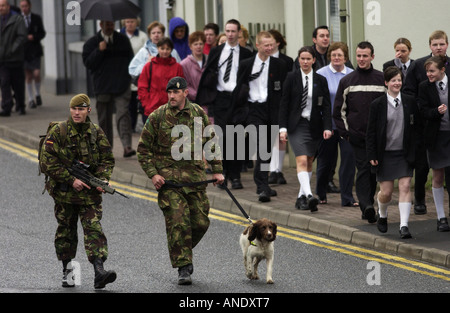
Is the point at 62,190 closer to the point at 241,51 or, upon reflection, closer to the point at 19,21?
the point at 241,51

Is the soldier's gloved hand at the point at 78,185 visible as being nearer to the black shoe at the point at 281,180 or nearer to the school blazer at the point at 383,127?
the school blazer at the point at 383,127

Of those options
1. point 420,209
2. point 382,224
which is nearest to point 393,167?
point 382,224

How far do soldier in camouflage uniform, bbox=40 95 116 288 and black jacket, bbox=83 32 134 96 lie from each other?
746cm

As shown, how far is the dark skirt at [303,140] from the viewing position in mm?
14141

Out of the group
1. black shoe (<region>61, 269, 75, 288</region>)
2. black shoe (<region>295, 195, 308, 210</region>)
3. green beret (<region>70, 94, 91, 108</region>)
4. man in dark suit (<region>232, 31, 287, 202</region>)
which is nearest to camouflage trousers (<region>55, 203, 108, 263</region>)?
black shoe (<region>61, 269, 75, 288</region>)

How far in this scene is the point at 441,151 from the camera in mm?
12914

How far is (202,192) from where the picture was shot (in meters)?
11.2

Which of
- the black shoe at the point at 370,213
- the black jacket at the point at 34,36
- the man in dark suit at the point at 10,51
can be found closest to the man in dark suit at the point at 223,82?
the black shoe at the point at 370,213

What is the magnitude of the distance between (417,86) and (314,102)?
4.22ft

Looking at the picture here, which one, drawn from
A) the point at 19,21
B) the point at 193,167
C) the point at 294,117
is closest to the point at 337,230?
the point at 294,117

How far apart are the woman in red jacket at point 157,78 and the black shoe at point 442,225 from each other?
5125 millimetres

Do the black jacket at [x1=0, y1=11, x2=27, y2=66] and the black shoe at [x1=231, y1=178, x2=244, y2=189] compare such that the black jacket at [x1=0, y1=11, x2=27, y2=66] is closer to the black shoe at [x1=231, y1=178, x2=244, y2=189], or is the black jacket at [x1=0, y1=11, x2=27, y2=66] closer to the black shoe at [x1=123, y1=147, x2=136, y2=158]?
the black shoe at [x1=123, y1=147, x2=136, y2=158]

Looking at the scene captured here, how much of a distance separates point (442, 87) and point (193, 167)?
129 inches

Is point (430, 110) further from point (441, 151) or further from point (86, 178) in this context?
point (86, 178)
